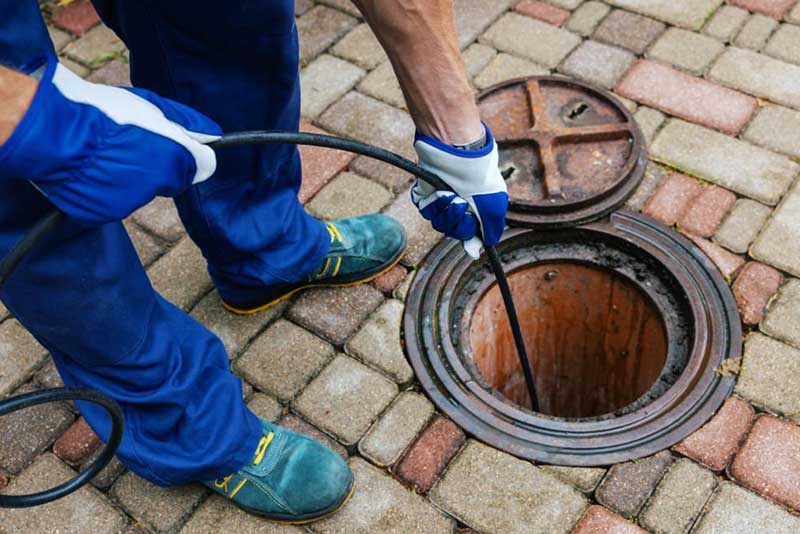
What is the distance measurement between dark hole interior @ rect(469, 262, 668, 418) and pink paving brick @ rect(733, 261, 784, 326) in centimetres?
24

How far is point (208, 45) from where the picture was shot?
6.51 ft

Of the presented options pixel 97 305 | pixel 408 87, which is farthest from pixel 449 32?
pixel 97 305

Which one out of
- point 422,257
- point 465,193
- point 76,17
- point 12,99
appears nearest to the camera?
point 12,99

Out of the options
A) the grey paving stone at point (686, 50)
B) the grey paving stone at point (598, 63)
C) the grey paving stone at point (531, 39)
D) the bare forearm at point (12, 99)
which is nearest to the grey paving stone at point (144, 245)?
the bare forearm at point (12, 99)

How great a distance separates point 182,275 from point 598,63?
172 cm

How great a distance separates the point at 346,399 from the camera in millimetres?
2357

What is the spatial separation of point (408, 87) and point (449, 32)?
15cm

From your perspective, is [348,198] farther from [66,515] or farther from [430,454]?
[66,515]

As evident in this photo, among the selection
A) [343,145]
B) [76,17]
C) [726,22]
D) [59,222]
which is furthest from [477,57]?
[59,222]

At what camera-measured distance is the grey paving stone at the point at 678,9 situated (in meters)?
3.30

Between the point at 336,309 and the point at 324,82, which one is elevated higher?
the point at 324,82

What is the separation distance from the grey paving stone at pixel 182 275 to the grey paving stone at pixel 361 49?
1058 mm

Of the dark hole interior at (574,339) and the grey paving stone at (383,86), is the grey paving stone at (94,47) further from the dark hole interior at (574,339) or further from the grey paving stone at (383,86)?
the dark hole interior at (574,339)

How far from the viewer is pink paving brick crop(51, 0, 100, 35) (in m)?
3.62
